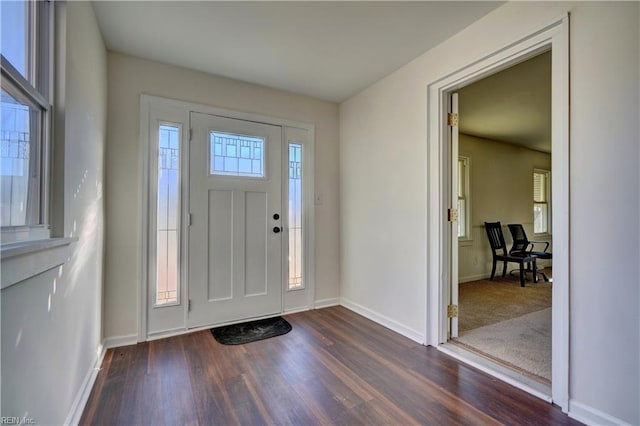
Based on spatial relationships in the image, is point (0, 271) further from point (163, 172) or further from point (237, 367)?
point (163, 172)

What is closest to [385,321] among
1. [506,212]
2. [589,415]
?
[589,415]

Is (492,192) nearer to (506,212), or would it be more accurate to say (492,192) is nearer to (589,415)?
(506,212)

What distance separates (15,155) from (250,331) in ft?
6.95

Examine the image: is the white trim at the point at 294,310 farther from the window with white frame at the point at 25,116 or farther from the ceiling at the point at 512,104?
the ceiling at the point at 512,104

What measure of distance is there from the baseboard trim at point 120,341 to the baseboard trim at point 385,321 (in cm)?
207

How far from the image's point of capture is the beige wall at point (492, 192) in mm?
4840

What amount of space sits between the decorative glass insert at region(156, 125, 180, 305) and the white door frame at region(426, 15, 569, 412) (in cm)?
219

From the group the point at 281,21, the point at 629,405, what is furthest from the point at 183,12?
the point at 629,405

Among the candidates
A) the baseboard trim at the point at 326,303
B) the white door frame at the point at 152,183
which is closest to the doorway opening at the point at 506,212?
the baseboard trim at the point at 326,303

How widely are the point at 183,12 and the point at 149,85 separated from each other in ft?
2.86

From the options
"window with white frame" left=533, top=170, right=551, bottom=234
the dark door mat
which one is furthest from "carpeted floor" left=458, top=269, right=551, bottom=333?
"window with white frame" left=533, top=170, right=551, bottom=234

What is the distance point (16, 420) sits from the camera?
929mm

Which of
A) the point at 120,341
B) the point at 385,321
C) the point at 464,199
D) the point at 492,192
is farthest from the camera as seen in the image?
the point at 492,192

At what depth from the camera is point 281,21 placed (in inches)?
79.4
